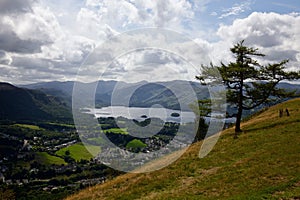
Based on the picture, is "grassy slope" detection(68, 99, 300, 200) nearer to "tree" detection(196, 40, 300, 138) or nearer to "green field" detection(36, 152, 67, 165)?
"tree" detection(196, 40, 300, 138)

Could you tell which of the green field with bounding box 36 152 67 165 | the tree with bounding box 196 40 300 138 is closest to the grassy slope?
the tree with bounding box 196 40 300 138

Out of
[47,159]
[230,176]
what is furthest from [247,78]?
[47,159]

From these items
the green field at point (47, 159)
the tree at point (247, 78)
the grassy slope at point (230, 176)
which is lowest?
the green field at point (47, 159)

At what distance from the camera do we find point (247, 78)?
120 ft

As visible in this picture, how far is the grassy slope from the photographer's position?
53.8 ft

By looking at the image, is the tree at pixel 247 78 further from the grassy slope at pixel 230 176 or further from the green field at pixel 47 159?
the green field at pixel 47 159

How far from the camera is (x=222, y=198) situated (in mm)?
15633

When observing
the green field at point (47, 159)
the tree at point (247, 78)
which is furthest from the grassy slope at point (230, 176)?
the green field at point (47, 159)

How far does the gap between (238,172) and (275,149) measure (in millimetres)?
6746

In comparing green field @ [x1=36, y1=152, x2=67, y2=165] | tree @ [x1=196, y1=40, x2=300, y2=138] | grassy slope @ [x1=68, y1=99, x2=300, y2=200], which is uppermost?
tree @ [x1=196, y1=40, x2=300, y2=138]

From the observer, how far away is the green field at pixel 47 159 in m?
144

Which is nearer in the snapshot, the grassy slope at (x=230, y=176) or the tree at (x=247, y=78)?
the grassy slope at (x=230, y=176)

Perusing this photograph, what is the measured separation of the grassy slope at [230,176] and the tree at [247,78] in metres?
8.49

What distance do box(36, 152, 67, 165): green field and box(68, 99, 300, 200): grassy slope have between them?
130 m
